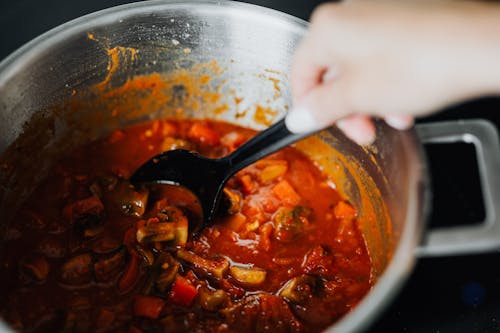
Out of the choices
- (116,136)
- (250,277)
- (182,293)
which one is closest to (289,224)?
(250,277)

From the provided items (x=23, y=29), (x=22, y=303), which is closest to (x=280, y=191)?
(x=22, y=303)

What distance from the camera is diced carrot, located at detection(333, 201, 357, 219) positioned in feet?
9.14

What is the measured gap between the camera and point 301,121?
2.04 metres

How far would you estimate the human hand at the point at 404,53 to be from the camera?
5.49 ft

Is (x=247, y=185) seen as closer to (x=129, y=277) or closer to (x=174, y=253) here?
(x=174, y=253)

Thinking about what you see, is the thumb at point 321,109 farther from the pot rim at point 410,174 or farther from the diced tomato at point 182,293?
the diced tomato at point 182,293

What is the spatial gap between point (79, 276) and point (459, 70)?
5.49 feet

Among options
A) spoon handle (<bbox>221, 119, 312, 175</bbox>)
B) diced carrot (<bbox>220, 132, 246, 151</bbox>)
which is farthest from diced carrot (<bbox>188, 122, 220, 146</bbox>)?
spoon handle (<bbox>221, 119, 312, 175</bbox>)

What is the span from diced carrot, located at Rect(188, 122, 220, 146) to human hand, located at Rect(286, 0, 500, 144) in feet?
4.06

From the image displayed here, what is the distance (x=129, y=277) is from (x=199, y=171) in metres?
0.57

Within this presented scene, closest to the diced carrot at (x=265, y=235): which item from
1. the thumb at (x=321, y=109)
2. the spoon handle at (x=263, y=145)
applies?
the spoon handle at (x=263, y=145)

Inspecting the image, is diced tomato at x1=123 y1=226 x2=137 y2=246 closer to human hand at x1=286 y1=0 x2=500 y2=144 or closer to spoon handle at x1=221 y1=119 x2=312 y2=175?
spoon handle at x1=221 y1=119 x2=312 y2=175

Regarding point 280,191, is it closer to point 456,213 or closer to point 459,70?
point 456,213

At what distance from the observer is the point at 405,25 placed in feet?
5.55
